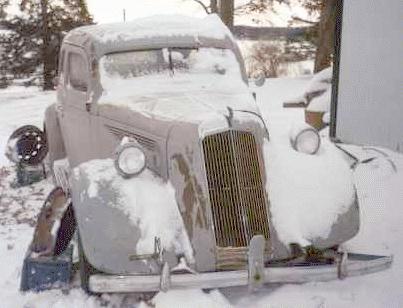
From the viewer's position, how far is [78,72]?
20.1ft

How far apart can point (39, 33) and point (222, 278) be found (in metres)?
20.4

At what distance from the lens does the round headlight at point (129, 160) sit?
427 cm

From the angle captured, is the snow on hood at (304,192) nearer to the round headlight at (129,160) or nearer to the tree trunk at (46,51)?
the round headlight at (129,160)

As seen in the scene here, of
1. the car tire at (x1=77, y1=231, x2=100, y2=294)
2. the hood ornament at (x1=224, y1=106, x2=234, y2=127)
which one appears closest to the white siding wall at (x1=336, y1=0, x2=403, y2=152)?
the hood ornament at (x1=224, y1=106, x2=234, y2=127)

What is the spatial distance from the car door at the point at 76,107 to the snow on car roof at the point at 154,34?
0.21 m

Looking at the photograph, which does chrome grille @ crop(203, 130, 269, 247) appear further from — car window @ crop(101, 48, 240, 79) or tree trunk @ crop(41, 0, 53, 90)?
tree trunk @ crop(41, 0, 53, 90)

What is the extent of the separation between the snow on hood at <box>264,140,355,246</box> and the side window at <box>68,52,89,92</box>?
231 cm

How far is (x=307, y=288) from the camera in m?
4.36

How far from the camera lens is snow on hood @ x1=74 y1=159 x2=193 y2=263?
4.00m

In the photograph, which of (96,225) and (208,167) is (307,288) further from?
(96,225)

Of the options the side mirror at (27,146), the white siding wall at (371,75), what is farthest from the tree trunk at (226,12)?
the side mirror at (27,146)

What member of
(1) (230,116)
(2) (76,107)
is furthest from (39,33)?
(1) (230,116)

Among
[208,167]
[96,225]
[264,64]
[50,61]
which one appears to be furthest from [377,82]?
[50,61]

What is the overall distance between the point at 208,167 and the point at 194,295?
0.93m
